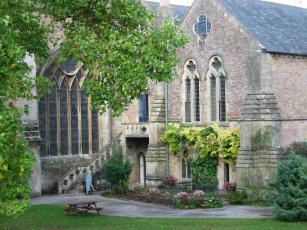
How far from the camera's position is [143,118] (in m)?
36.6

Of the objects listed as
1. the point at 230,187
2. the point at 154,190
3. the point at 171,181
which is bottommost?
the point at 154,190

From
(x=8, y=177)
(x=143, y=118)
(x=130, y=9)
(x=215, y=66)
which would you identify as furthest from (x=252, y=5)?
(x=8, y=177)

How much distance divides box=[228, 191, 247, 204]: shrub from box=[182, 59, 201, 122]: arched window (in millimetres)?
5761

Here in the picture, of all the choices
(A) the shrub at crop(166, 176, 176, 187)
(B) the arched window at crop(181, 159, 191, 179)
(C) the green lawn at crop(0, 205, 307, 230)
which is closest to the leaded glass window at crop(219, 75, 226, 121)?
(B) the arched window at crop(181, 159, 191, 179)

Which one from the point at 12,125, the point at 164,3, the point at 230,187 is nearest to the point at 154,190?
the point at 230,187

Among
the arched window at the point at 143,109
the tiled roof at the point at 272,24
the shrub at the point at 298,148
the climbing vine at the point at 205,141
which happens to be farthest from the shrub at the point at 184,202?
the arched window at the point at 143,109

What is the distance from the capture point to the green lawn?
826 inches

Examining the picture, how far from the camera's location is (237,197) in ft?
91.7

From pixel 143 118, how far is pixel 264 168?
10.4 metres

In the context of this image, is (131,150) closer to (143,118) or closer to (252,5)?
(143,118)

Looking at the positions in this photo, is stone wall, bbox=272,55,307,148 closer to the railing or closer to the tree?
the railing

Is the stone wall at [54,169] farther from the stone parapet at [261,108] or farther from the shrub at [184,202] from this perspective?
the stone parapet at [261,108]

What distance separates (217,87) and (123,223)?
1155 centimetres

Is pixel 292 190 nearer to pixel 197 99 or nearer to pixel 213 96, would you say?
pixel 213 96
